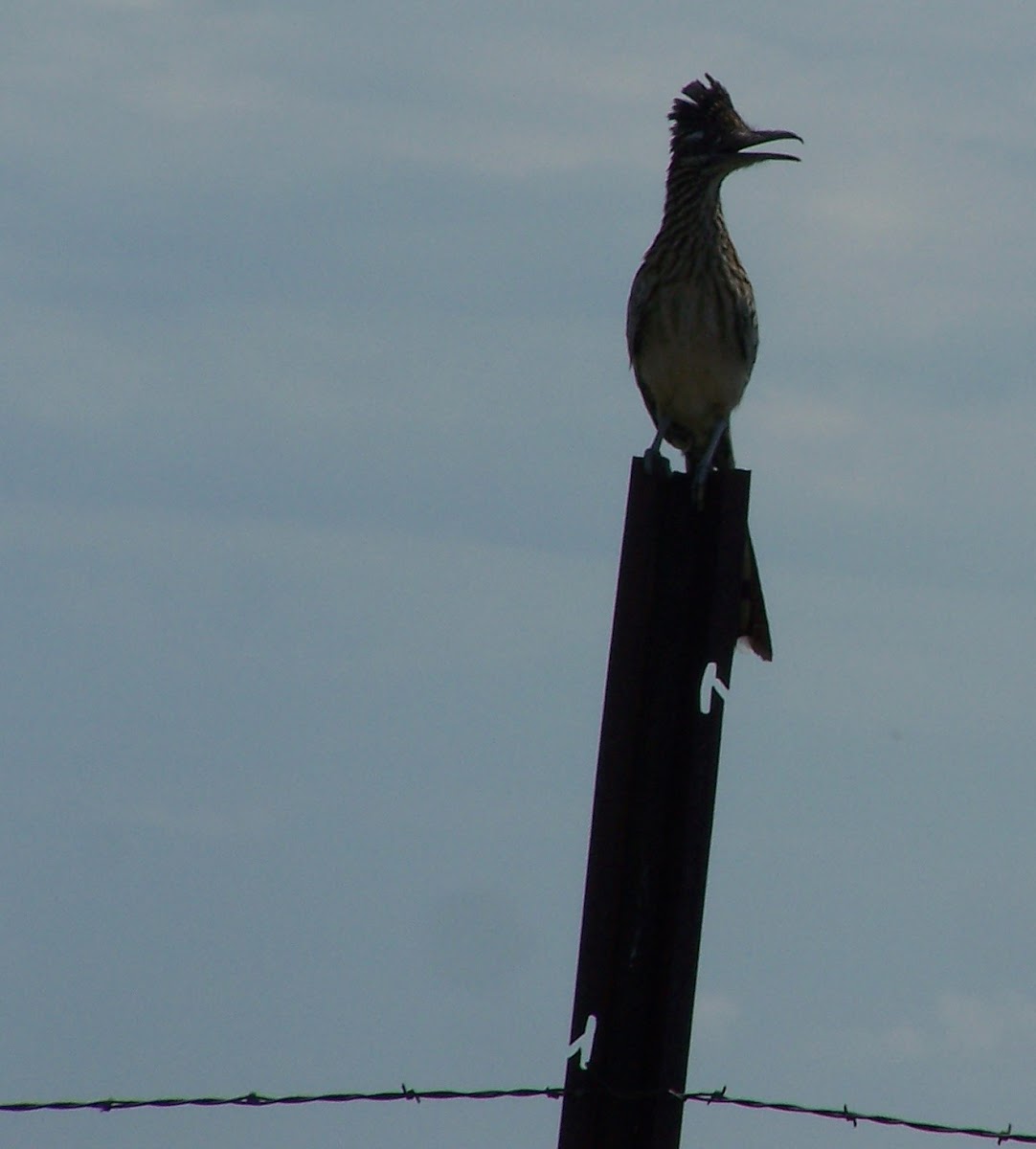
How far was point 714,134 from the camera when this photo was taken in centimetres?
958

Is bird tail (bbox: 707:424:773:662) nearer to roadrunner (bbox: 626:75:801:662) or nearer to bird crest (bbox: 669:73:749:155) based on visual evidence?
roadrunner (bbox: 626:75:801:662)

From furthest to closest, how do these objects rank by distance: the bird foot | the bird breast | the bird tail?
the bird breast, the bird tail, the bird foot

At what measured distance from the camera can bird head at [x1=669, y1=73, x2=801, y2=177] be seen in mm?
9484

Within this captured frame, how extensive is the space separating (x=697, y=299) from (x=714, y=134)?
0.90m

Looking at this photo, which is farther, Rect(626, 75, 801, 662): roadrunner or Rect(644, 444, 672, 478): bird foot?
Rect(626, 75, 801, 662): roadrunner

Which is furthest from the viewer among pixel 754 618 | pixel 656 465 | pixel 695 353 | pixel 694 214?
pixel 694 214

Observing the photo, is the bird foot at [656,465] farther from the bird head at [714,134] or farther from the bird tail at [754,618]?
the bird head at [714,134]

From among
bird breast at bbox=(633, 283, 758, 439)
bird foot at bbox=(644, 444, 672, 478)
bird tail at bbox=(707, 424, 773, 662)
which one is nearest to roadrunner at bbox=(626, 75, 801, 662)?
bird breast at bbox=(633, 283, 758, 439)

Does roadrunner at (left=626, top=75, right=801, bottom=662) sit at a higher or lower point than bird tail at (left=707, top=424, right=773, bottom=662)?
higher

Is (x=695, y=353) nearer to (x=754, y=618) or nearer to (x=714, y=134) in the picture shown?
(x=714, y=134)

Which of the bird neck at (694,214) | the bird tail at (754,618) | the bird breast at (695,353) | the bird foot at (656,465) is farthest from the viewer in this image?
the bird neck at (694,214)

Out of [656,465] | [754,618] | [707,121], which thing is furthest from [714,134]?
[656,465]

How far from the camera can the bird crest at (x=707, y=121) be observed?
9531 millimetres

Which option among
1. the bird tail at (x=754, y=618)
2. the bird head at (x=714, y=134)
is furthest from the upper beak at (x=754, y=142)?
the bird tail at (x=754, y=618)
